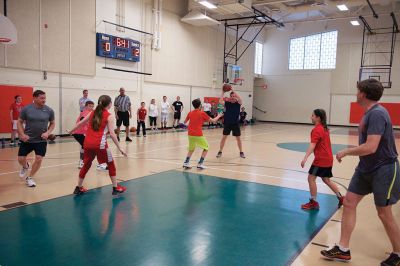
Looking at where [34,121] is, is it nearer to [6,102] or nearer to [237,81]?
[6,102]

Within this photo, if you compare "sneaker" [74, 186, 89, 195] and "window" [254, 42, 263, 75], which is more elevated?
"window" [254, 42, 263, 75]

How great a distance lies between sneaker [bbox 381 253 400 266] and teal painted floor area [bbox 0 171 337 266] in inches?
32.2

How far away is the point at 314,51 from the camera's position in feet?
90.4

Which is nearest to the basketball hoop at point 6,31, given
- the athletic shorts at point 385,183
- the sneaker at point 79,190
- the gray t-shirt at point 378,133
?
the sneaker at point 79,190

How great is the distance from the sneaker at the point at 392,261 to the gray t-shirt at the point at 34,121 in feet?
18.2

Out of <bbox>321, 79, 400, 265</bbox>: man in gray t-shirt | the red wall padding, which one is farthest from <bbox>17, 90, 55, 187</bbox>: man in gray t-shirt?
the red wall padding

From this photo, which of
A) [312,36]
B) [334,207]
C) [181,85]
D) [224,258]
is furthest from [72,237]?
[312,36]

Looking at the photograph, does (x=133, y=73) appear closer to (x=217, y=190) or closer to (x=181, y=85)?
(x=181, y=85)

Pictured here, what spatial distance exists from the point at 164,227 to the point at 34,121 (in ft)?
10.8

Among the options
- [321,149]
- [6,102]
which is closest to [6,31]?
[6,102]

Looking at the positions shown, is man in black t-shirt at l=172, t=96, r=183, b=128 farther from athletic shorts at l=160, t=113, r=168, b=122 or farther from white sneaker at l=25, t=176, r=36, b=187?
white sneaker at l=25, t=176, r=36, b=187

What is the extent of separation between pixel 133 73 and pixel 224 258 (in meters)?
14.8

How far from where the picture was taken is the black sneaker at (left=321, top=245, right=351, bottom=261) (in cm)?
352

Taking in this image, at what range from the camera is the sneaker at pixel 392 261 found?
341 centimetres
